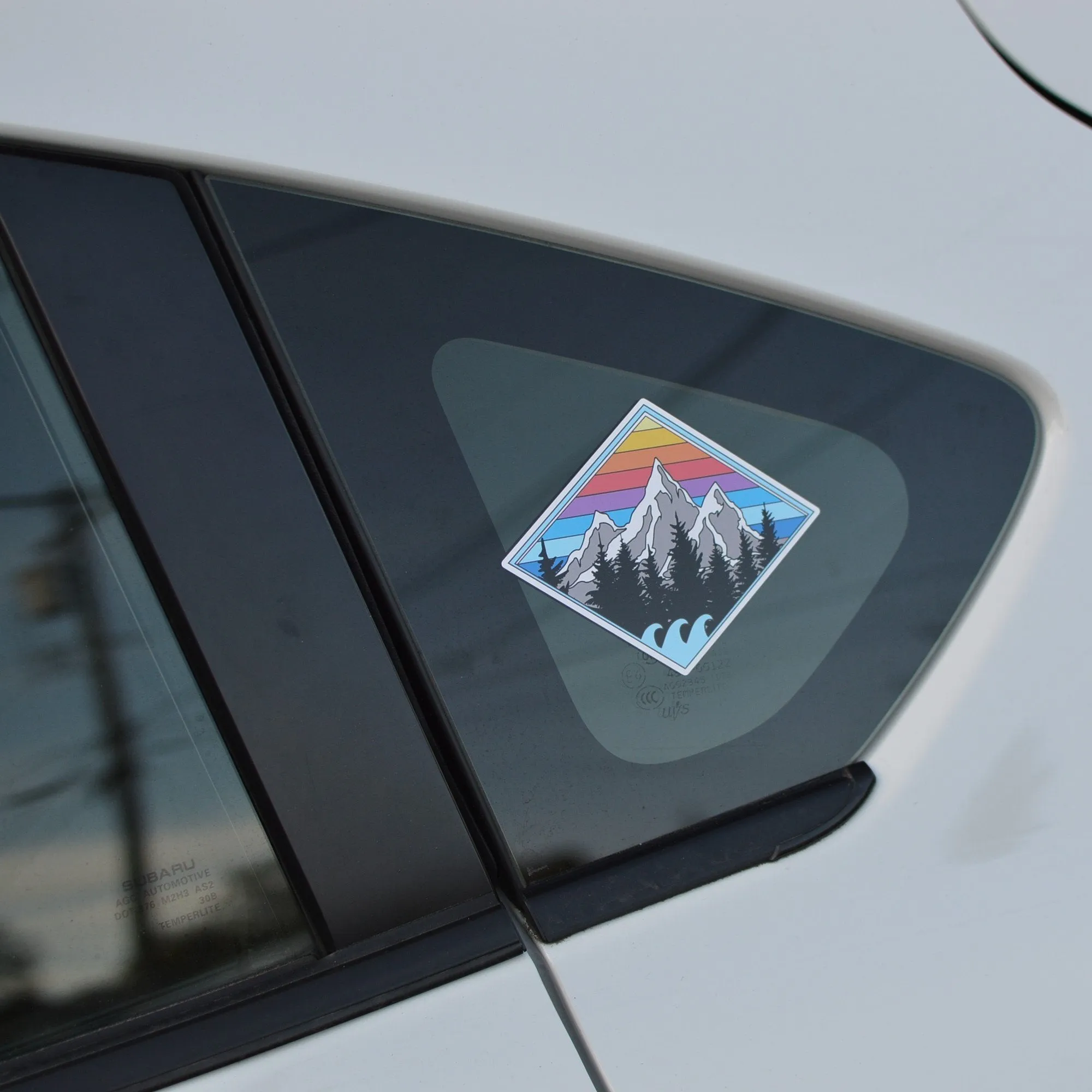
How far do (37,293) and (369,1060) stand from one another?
2.20 ft

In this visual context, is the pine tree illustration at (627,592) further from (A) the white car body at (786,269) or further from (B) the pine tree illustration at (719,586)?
(A) the white car body at (786,269)

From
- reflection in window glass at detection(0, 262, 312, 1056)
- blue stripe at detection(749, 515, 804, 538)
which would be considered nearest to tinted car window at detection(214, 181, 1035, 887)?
blue stripe at detection(749, 515, 804, 538)

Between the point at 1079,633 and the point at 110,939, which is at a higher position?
the point at 110,939

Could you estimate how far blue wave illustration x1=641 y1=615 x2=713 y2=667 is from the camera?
0.92 meters

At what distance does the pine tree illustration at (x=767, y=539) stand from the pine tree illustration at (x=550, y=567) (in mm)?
193

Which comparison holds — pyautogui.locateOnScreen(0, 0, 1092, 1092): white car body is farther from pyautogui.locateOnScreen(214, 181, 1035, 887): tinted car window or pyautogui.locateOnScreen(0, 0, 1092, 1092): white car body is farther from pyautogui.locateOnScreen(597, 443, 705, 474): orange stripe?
pyautogui.locateOnScreen(597, 443, 705, 474): orange stripe

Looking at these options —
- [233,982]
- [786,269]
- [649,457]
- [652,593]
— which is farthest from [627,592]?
[233,982]

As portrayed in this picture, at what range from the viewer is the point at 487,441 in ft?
2.89

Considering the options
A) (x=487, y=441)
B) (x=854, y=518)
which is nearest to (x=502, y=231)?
(x=487, y=441)

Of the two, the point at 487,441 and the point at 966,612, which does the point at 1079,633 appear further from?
the point at 487,441

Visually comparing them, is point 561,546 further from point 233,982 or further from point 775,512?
point 233,982

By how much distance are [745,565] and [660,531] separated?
0.30 ft

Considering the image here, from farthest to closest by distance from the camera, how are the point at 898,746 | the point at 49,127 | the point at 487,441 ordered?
1. the point at 898,746
2. the point at 487,441
3. the point at 49,127

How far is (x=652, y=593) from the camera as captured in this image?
910mm
